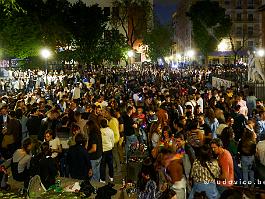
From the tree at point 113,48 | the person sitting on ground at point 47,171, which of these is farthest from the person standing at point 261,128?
the tree at point 113,48

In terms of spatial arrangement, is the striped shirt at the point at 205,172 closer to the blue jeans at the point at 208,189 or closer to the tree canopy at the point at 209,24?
the blue jeans at the point at 208,189

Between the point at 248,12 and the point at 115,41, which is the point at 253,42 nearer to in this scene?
the point at 248,12

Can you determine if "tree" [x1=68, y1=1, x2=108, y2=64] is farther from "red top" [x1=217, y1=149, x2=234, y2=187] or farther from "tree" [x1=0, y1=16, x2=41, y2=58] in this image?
"red top" [x1=217, y1=149, x2=234, y2=187]

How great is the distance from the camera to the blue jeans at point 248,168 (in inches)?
368

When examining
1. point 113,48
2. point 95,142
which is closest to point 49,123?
point 95,142

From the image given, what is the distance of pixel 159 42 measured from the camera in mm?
87875

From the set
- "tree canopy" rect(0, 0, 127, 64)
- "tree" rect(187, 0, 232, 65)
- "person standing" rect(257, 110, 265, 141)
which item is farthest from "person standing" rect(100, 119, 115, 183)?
"tree" rect(187, 0, 232, 65)

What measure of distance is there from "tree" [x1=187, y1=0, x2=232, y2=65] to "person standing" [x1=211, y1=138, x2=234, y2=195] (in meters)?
66.9

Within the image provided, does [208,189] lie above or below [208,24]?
below

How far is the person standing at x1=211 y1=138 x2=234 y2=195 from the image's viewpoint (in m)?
7.80

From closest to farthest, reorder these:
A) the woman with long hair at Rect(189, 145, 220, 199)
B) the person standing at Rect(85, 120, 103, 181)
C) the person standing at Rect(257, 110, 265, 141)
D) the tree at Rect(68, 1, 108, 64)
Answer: the woman with long hair at Rect(189, 145, 220, 199)
the person standing at Rect(85, 120, 103, 181)
the person standing at Rect(257, 110, 265, 141)
the tree at Rect(68, 1, 108, 64)

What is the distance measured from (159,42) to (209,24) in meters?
16.7

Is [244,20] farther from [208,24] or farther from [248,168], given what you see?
[248,168]

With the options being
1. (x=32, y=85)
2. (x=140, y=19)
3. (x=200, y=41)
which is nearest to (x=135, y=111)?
(x=32, y=85)
